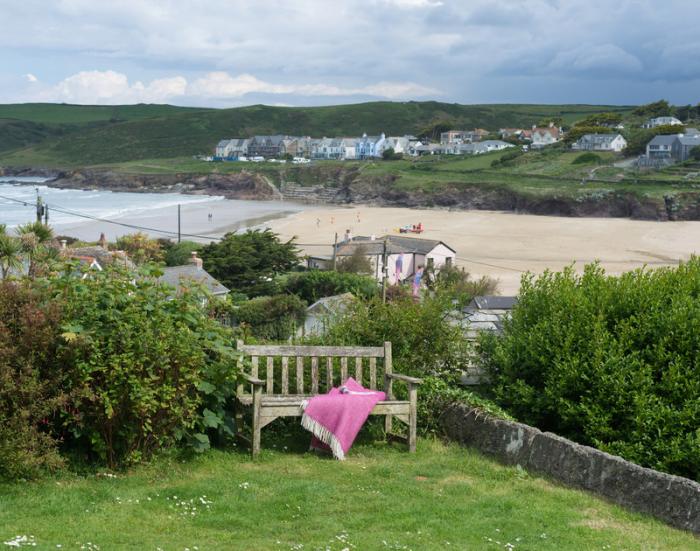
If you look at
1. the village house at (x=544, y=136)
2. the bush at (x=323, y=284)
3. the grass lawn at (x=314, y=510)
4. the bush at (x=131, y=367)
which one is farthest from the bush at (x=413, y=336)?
the village house at (x=544, y=136)

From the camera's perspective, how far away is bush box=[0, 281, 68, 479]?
622 centimetres

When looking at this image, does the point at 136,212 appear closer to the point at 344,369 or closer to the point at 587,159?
the point at 587,159

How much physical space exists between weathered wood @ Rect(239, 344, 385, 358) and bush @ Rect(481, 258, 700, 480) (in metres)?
1.47

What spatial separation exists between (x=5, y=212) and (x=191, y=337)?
82.6m

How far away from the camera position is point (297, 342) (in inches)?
373

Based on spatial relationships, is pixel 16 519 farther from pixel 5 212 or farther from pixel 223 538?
pixel 5 212

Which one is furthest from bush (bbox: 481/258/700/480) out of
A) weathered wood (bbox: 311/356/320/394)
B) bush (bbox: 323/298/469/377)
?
weathered wood (bbox: 311/356/320/394)

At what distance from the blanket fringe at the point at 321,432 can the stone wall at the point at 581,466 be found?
1.45 meters

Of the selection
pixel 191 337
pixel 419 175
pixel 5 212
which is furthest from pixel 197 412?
pixel 419 175

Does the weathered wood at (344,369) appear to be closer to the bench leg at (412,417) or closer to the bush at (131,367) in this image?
the bench leg at (412,417)

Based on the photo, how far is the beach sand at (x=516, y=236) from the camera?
54.0 m

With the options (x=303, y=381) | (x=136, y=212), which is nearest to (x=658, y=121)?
(x=136, y=212)

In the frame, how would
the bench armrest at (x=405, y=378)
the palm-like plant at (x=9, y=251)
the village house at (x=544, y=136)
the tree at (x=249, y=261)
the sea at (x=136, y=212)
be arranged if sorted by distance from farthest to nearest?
the village house at (x=544, y=136), the sea at (x=136, y=212), the tree at (x=249, y=261), the palm-like plant at (x=9, y=251), the bench armrest at (x=405, y=378)

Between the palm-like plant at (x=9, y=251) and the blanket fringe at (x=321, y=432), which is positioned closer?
the blanket fringe at (x=321, y=432)
